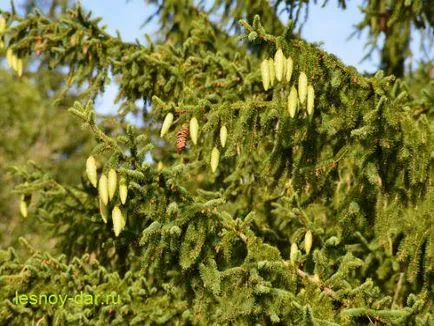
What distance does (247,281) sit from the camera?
2.81 metres

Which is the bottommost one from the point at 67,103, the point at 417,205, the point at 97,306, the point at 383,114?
the point at 97,306

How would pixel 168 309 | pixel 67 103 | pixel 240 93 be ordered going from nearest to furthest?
pixel 168 309 < pixel 240 93 < pixel 67 103

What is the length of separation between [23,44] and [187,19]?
1.64 metres

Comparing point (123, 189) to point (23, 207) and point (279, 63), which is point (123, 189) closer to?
point (279, 63)

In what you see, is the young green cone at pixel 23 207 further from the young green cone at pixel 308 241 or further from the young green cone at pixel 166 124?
the young green cone at pixel 308 241

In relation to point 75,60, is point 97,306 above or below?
below

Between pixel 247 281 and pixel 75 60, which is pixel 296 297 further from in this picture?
pixel 75 60

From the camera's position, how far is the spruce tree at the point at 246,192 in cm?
271

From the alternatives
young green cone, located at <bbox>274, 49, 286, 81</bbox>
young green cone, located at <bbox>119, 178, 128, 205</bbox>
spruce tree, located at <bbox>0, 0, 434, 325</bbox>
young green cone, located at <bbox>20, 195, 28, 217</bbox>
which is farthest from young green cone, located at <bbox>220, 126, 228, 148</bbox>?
young green cone, located at <bbox>20, 195, 28, 217</bbox>

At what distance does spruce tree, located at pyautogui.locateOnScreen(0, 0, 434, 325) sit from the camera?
8.88 ft

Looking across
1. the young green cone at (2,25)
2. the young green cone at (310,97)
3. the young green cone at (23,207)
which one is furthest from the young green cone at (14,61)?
the young green cone at (310,97)

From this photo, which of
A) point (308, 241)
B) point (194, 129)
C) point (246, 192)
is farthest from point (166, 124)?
point (246, 192)

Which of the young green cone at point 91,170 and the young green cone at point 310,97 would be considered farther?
the young green cone at point 310,97

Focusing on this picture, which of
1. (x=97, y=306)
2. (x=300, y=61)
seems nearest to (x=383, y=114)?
(x=300, y=61)
